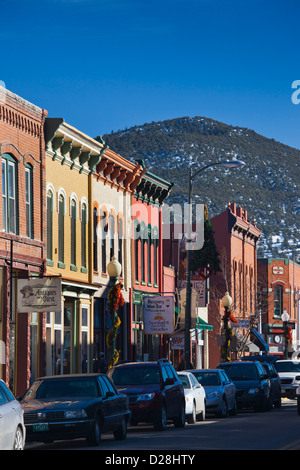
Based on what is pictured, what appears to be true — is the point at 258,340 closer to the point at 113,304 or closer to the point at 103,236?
the point at 103,236

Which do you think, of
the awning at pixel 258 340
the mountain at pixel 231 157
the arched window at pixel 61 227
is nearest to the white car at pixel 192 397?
the arched window at pixel 61 227

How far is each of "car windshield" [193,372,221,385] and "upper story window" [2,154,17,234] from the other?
291 inches

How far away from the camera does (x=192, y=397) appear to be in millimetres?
27641

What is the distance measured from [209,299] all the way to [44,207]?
92.4 feet

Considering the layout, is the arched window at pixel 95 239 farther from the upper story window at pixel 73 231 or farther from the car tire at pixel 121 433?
the car tire at pixel 121 433

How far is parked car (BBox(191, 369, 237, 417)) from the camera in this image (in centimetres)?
A: 2994

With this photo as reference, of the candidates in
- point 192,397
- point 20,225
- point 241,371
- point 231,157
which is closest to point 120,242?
point 241,371

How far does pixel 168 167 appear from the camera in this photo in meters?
126

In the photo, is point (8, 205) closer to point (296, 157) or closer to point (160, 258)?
point (160, 258)

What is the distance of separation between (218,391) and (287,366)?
571 inches

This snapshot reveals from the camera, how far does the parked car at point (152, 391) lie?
2378 centimetres

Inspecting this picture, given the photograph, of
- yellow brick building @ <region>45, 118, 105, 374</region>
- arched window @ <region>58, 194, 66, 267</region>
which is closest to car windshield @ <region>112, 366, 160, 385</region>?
yellow brick building @ <region>45, 118, 105, 374</region>

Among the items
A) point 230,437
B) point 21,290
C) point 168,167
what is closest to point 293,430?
point 230,437

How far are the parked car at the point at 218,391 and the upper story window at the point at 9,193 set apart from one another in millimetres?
7449
